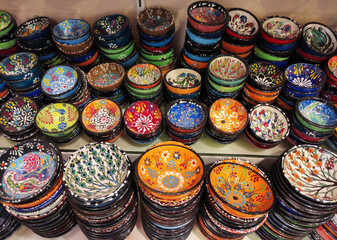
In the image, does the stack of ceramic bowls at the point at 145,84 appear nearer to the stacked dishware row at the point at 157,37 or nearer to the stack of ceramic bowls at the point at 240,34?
the stacked dishware row at the point at 157,37

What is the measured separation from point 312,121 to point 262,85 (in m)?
0.37

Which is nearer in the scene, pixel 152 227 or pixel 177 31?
pixel 152 227

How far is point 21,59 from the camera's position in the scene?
1.72 m

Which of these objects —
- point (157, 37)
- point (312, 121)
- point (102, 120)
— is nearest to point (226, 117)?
point (312, 121)

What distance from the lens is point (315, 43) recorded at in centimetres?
178

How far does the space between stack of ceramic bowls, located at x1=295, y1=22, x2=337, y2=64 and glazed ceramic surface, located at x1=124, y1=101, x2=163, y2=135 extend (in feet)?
3.57

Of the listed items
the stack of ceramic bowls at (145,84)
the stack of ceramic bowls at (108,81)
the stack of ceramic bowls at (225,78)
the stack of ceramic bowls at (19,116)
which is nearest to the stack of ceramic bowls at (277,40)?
the stack of ceramic bowls at (225,78)

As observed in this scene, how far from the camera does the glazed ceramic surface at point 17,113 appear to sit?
1.57 meters

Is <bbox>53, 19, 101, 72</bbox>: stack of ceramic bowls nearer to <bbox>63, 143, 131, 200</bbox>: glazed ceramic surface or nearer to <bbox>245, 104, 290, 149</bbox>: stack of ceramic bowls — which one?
<bbox>63, 143, 131, 200</bbox>: glazed ceramic surface

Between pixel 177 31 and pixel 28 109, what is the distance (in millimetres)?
1206

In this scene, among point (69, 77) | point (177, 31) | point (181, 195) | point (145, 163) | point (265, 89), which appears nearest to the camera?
point (181, 195)

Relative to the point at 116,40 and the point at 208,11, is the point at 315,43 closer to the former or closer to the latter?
the point at 208,11

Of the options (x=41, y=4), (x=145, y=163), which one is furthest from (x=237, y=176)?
(x=41, y=4)

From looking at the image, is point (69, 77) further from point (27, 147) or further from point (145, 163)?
point (145, 163)
